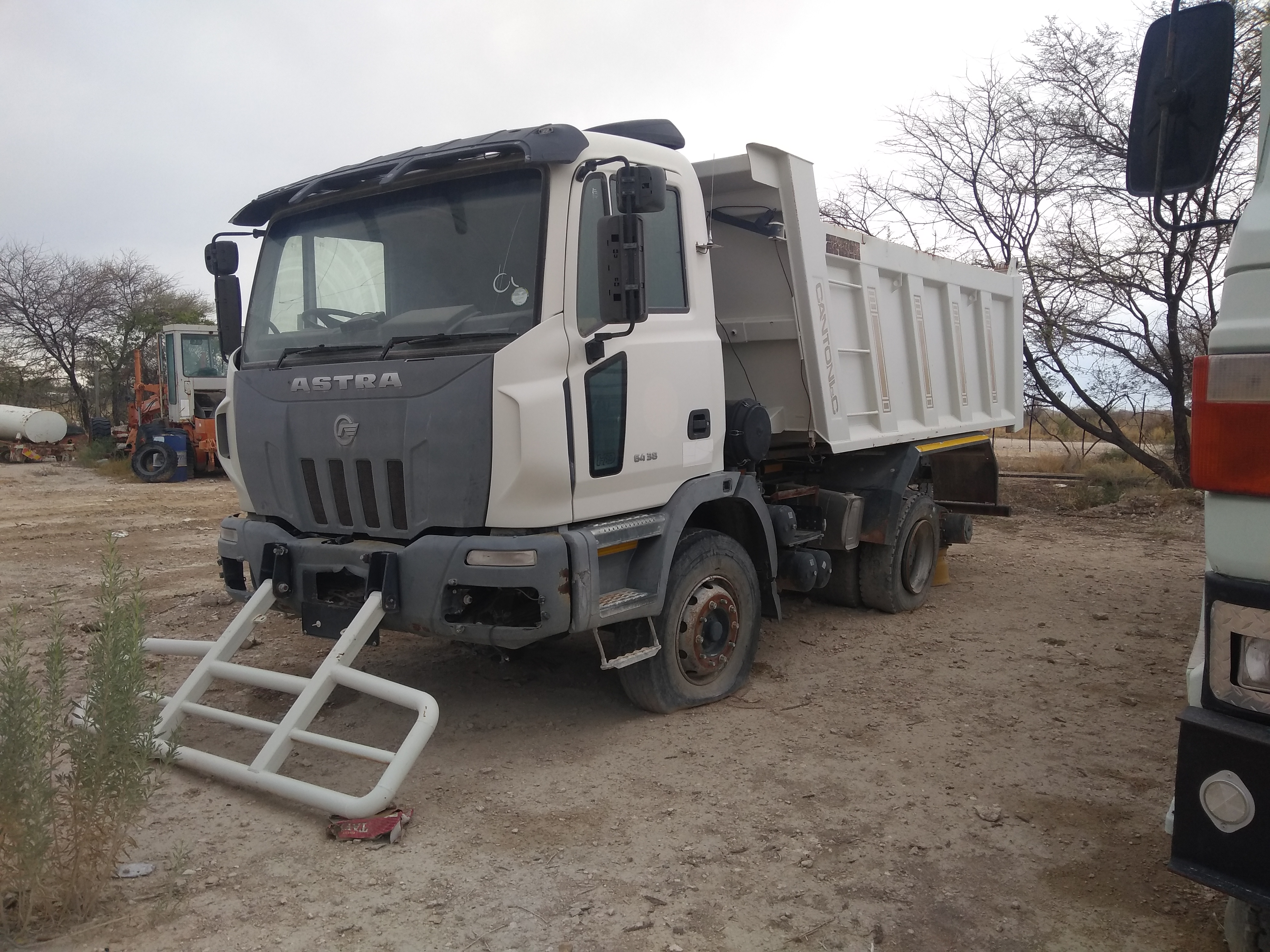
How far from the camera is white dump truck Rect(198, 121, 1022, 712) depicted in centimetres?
404

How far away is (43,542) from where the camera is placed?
1022 cm

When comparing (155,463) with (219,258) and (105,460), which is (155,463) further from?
(219,258)

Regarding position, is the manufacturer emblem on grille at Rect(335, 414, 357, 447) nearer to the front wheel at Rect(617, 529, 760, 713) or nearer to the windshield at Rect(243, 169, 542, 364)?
the windshield at Rect(243, 169, 542, 364)

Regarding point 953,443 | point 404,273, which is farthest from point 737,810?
point 953,443

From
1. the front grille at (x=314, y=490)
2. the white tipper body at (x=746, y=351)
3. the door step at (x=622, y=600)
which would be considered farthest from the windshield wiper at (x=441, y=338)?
the door step at (x=622, y=600)

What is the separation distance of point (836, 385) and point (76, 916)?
181 inches

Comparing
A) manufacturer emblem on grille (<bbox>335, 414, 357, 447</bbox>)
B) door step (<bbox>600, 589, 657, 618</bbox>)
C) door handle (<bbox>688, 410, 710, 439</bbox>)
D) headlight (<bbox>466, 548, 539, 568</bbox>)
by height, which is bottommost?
door step (<bbox>600, 589, 657, 618</bbox>)

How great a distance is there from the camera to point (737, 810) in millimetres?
3869

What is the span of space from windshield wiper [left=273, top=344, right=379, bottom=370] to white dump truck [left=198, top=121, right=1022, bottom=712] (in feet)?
0.05

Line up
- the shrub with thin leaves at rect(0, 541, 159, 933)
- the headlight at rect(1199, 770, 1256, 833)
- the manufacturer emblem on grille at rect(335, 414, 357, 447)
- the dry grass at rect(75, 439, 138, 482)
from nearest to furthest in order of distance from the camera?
the headlight at rect(1199, 770, 1256, 833) → the shrub with thin leaves at rect(0, 541, 159, 933) → the manufacturer emblem on grille at rect(335, 414, 357, 447) → the dry grass at rect(75, 439, 138, 482)

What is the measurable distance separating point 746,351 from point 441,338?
92.7 inches

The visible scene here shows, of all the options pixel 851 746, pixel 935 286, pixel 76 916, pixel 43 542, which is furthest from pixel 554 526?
pixel 43 542

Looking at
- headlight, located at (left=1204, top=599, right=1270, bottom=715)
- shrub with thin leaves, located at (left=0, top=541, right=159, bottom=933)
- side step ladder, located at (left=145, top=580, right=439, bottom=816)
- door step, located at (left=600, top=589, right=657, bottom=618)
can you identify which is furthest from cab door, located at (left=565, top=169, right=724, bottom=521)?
headlight, located at (left=1204, top=599, right=1270, bottom=715)

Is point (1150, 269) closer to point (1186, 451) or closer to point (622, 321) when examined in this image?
point (1186, 451)
